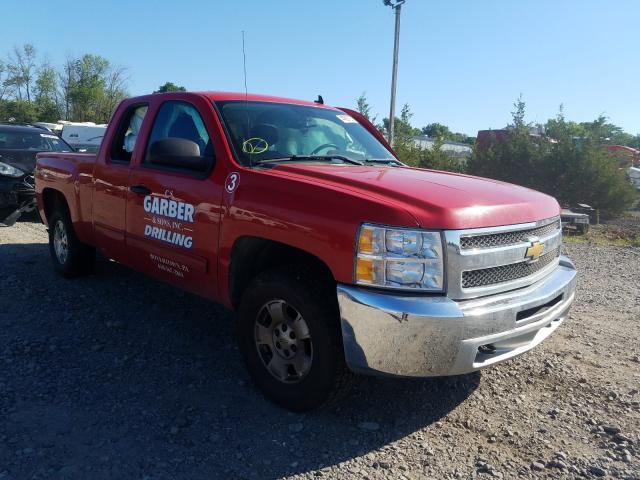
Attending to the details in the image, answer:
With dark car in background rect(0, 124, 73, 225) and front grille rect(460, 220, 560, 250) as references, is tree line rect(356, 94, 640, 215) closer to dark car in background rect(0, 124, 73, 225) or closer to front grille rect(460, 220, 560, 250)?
dark car in background rect(0, 124, 73, 225)

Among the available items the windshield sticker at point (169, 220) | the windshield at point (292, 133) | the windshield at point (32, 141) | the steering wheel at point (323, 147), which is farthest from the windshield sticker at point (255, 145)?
the windshield at point (32, 141)

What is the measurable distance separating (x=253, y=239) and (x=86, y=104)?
57.9 m

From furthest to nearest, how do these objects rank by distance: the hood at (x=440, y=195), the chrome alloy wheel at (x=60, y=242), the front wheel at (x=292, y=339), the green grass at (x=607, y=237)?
the green grass at (x=607, y=237) < the chrome alloy wheel at (x=60, y=242) < the front wheel at (x=292, y=339) < the hood at (x=440, y=195)

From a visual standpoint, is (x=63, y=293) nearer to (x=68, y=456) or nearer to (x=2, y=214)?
(x=68, y=456)

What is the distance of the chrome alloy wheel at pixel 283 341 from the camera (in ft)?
10.4

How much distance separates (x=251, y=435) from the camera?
3.05 meters

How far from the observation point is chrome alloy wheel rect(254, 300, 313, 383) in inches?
124

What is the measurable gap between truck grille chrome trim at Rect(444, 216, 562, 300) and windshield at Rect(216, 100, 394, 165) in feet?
4.82

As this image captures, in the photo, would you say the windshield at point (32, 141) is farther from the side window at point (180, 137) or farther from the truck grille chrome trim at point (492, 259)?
the truck grille chrome trim at point (492, 259)

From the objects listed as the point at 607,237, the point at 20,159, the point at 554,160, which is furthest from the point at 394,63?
the point at 20,159

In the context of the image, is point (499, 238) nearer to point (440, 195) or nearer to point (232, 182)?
point (440, 195)

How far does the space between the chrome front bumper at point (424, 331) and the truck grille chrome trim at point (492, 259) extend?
0.23ft

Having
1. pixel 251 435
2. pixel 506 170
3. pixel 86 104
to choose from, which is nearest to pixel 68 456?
pixel 251 435

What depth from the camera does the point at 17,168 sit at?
869 centimetres
